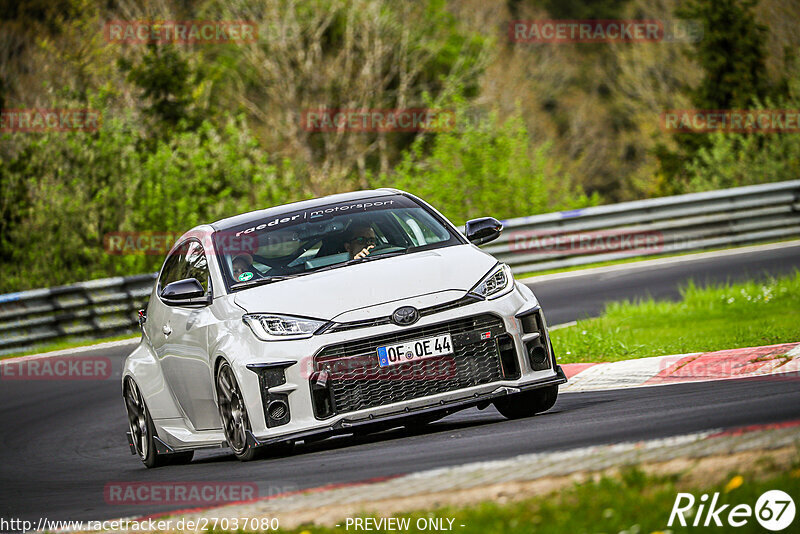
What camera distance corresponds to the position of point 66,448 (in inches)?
438

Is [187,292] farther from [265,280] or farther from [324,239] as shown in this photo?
[324,239]

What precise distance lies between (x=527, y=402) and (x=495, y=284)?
40.2 inches

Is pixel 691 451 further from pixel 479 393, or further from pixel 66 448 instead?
pixel 66 448

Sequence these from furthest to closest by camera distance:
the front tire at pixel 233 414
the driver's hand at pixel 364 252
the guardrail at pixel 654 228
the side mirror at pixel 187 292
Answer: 1. the guardrail at pixel 654 228
2. the driver's hand at pixel 364 252
3. the side mirror at pixel 187 292
4. the front tire at pixel 233 414

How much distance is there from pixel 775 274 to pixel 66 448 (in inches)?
385

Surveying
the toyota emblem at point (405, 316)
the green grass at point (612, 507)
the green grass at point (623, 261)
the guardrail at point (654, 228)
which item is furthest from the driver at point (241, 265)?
the guardrail at point (654, 228)

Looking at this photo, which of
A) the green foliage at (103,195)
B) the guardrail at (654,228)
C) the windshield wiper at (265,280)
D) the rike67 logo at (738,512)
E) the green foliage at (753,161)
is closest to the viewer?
the rike67 logo at (738,512)

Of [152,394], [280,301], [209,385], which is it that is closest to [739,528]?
[280,301]

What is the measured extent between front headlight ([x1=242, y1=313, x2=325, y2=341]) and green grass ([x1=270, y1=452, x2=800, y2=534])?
7.97ft

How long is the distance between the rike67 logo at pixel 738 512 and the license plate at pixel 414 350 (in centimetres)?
309

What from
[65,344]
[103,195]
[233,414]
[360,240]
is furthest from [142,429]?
[103,195]

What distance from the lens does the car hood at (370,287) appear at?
7844 mm

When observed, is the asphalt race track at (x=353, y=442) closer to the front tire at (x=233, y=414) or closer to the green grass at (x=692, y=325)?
the front tire at (x=233, y=414)

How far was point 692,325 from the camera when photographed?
42.4 ft
